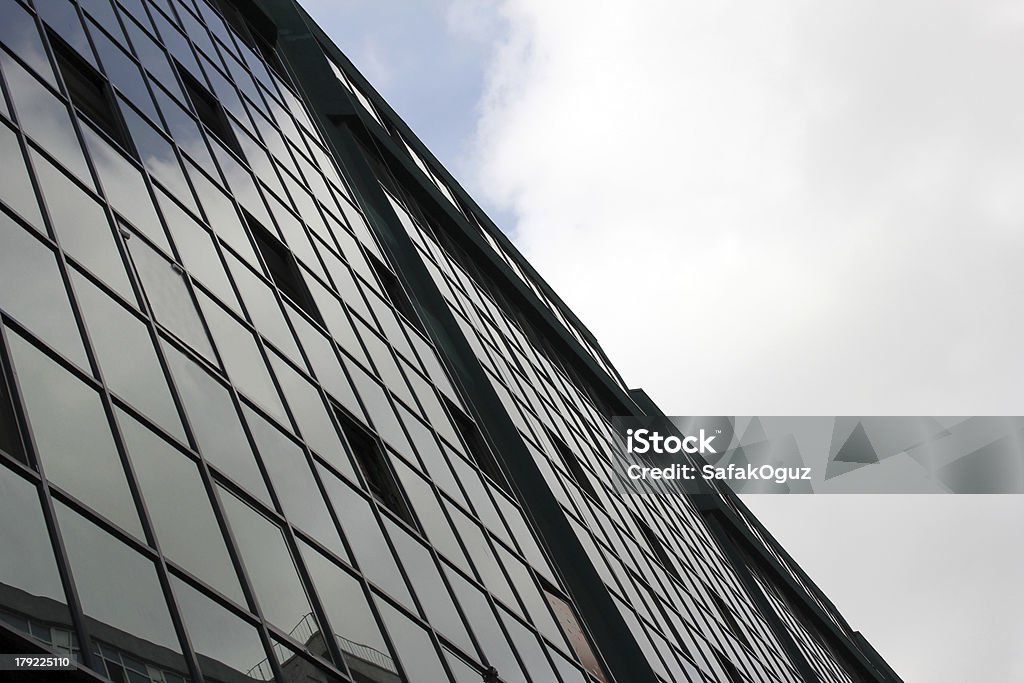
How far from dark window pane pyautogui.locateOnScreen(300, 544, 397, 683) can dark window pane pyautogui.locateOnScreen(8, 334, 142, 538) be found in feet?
9.17

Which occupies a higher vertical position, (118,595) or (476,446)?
(476,446)

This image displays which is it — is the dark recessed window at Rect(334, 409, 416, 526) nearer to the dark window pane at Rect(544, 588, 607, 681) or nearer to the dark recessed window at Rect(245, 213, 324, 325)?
the dark recessed window at Rect(245, 213, 324, 325)

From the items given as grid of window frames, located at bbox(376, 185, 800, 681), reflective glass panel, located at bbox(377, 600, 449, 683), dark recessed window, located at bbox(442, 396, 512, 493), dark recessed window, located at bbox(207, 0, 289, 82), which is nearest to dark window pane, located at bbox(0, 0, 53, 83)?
reflective glass panel, located at bbox(377, 600, 449, 683)

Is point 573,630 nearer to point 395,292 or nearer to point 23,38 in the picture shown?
point 395,292

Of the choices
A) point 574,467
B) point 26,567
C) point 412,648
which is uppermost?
point 574,467

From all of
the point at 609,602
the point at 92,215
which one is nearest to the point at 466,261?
the point at 609,602

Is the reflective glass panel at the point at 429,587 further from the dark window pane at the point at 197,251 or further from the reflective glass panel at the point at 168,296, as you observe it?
the dark window pane at the point at 197,251

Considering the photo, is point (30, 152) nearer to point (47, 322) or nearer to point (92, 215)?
point (92, 215)

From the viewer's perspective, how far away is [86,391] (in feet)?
28.7

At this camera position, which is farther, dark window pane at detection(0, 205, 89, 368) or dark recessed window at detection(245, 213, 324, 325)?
dark recessed window at detection(245, 213, 324, 325)

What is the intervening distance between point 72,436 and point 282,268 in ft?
27.3

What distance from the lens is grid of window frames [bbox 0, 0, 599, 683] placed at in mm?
7777

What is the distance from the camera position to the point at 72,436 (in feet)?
26.5

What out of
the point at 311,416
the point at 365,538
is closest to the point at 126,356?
the point at 311,416
